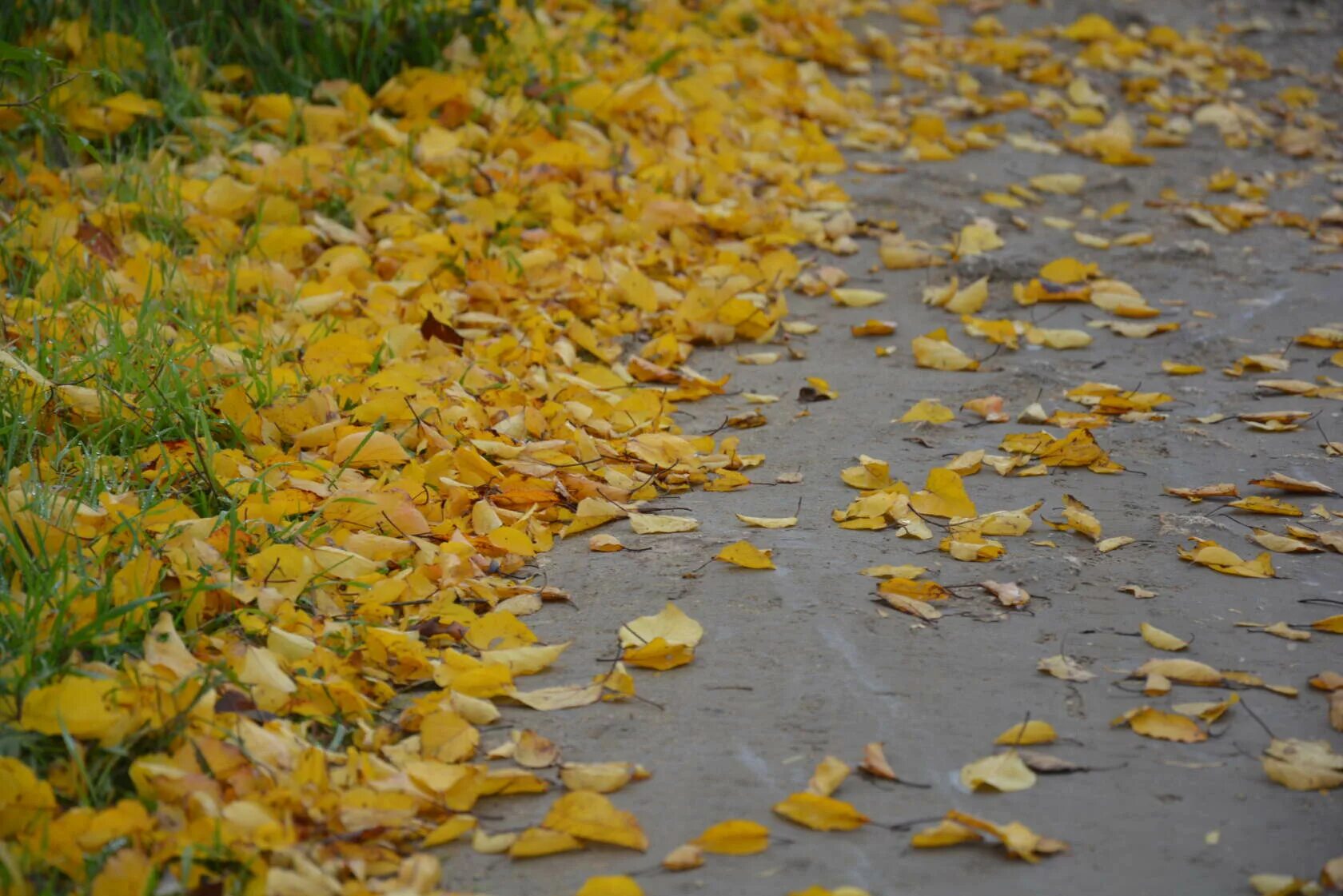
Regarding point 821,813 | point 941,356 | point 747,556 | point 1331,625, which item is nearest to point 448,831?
point 821,813

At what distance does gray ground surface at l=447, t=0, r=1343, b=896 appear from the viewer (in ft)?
4.72

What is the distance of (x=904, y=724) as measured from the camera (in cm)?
165

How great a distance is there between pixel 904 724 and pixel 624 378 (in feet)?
4.30

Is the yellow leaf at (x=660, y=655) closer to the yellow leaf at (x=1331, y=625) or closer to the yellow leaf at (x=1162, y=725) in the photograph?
Result: the yellow leaf at (x=1162, y=725)

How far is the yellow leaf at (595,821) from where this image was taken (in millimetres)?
1461

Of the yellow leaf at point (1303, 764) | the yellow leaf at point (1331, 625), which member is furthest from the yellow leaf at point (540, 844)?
the yellow leaf at point (1331, 625)

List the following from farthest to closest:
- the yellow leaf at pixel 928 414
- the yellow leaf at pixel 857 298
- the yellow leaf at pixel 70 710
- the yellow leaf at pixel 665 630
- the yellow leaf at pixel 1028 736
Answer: the yellow leaf at pixel 857 298 → the yellow leaf at pixel 928 414 → the yellow leaf at pixel 665 630 → the yellow leaf at pixel 1028 736 → the yellow leaf at pixel 70 710

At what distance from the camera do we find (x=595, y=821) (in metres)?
1.48

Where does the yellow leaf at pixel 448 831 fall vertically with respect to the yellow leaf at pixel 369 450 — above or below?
below

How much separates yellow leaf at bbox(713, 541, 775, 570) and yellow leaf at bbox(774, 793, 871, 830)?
570 millimetres

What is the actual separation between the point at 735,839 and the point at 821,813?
0.37 ft

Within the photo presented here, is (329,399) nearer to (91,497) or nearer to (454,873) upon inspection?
Answer: (91,497)

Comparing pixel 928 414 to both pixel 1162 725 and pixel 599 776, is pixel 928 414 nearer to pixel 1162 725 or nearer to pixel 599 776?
pixel 1162 725

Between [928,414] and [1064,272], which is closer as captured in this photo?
[928,414]
